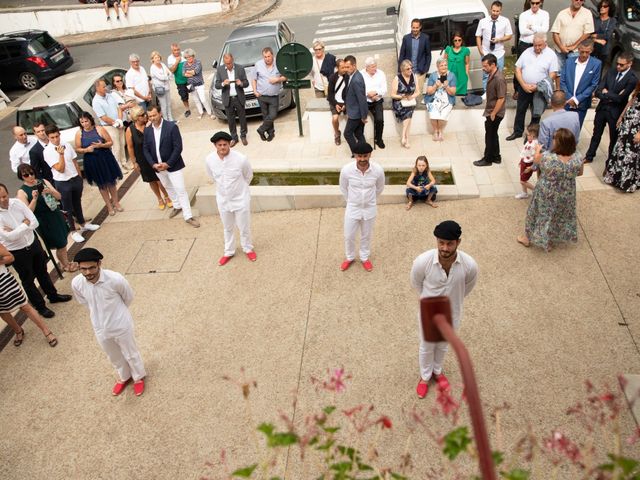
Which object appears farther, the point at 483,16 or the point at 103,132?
the point at 483,16

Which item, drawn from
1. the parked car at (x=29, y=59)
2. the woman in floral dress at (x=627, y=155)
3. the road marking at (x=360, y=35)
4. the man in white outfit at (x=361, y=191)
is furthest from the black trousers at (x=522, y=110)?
the parked car at (x=29, y=59)

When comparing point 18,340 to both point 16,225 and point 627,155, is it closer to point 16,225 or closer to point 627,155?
point 16,225

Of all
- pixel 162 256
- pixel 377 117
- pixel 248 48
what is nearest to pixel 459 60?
pixel 377 117

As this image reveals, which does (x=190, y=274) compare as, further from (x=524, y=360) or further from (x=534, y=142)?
(x=534, y=142)

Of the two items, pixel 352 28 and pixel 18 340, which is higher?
pixel 352 28

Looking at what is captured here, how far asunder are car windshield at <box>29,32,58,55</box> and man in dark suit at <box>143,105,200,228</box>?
39.6ft

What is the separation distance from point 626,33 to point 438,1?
3860 millimetres

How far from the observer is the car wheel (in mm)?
17922

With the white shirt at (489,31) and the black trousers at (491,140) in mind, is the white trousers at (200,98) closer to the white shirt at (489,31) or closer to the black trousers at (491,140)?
the white shirt at (489,31)

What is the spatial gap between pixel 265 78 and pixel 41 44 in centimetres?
1094

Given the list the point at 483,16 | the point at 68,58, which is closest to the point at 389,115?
the point at 483,16

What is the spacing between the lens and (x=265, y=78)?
11.0 m

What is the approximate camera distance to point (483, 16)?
1111cm

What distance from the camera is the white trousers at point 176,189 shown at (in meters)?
8.46
